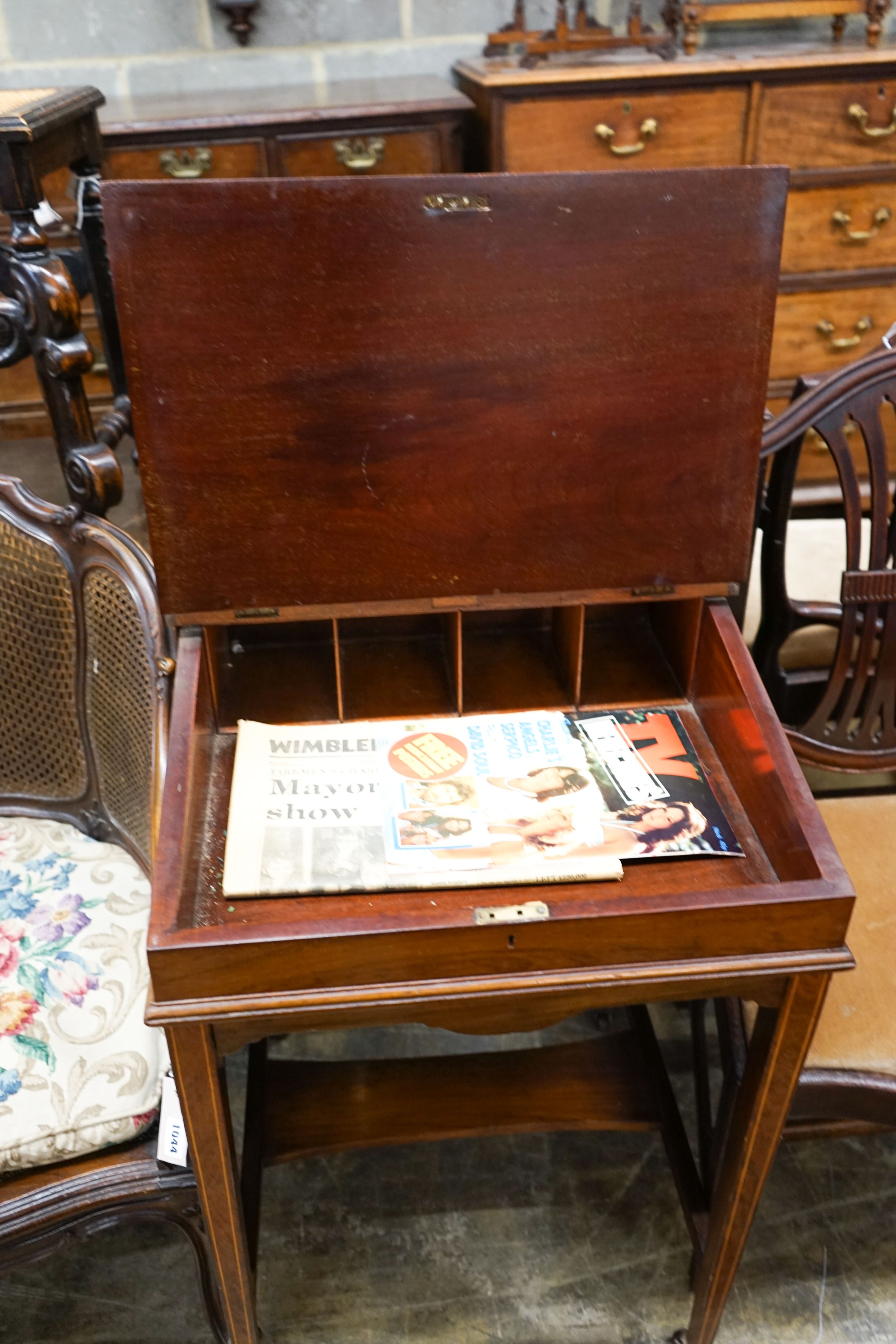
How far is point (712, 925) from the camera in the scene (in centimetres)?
90

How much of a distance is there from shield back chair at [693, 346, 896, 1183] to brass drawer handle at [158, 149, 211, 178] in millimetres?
1356

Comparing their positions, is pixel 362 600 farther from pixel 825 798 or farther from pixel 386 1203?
pixel 386 1203

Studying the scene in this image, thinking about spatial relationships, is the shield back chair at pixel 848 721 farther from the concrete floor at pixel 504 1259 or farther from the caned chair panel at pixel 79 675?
the caned chair panel at pixel 79 675

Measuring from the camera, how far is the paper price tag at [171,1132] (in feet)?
3.70

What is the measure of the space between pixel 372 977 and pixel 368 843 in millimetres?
147

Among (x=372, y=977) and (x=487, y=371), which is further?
(x=487, y=371)

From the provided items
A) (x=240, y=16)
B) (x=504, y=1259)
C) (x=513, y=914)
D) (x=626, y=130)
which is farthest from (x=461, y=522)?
(x=240, y=16)

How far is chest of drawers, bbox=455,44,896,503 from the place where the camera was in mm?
2143

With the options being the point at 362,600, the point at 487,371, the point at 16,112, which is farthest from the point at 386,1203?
the point at 16,112

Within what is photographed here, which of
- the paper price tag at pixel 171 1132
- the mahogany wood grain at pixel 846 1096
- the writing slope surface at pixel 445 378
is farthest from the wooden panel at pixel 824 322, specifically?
the paper price tag at pixel 171 1132

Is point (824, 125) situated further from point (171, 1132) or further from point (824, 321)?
point (171, 1132)

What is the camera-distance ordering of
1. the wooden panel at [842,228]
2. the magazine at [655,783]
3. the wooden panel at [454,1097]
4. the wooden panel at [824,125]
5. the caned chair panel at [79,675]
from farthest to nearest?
the wooden panel at [842,228] < the wooden panel at [824,125] < the wooden panel at [454,1097] < the caned chair panel at [79,675] < the magazine at [655,783]

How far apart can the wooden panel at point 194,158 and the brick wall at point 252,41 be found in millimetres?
506

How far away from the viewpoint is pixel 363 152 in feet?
7.04
